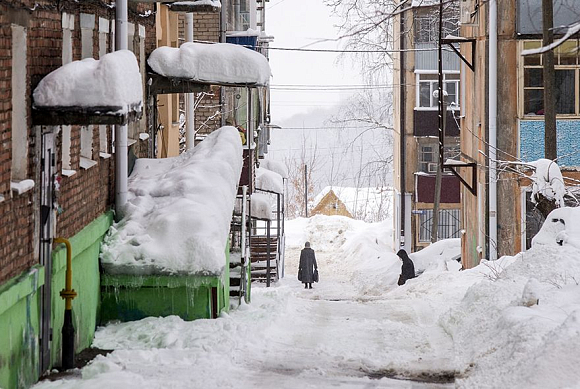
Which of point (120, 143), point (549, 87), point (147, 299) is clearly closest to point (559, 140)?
point (549, 87)

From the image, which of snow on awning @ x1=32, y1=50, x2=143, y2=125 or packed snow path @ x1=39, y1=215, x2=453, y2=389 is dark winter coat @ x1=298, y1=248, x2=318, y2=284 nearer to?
packed snow path @ x1=39, y1=215, x2=453, y2=389

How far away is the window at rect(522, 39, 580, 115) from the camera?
20.0m

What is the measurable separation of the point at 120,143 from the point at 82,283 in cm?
252

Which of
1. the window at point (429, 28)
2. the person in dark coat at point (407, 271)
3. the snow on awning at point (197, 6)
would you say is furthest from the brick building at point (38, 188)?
the window at point (429, 28)

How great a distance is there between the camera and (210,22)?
2714 centimetres

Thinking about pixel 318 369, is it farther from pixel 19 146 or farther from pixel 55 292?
pixel 19 146

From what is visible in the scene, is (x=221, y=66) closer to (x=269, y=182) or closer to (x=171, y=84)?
(x=171, y=84)

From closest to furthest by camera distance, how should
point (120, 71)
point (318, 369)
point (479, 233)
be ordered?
point (120, 71)
point (318, 369)
point (479, 233)

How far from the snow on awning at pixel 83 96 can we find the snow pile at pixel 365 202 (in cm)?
5565

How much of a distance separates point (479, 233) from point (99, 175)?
12957 millimetres

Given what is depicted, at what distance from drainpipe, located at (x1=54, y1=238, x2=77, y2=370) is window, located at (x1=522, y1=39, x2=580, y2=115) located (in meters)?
13.6

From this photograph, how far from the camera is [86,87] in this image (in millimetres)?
8117

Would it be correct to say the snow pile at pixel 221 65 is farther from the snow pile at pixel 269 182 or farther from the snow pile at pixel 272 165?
the snow pile at pixel 272 165

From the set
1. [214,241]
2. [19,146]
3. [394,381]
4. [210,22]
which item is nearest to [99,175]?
[214,241]
